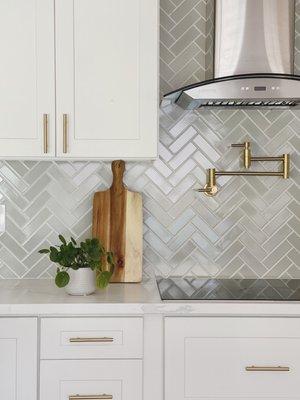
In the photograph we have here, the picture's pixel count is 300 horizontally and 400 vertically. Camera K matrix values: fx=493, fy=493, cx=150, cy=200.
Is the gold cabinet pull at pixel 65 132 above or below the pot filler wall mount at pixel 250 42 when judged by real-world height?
below

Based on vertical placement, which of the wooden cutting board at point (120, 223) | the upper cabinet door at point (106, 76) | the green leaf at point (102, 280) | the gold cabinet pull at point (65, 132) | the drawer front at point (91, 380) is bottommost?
the drawer front at point (91, 380)

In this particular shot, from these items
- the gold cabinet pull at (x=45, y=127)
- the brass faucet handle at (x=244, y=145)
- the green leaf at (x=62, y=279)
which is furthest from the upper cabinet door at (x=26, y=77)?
the brass faucet handle at (x=244, y=145)

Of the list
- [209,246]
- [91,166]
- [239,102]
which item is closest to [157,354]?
[209,246]

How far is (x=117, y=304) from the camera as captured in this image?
1855 millimetres

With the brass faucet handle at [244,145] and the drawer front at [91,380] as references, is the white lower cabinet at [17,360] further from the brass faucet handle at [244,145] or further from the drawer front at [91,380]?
the brass faucet handle at [244,145]

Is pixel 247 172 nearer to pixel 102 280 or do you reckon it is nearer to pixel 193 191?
pixel 193 191

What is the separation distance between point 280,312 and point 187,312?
353mm

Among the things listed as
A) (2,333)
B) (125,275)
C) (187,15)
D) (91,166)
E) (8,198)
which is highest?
(187,15)

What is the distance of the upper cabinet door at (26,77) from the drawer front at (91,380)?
859 millimetres

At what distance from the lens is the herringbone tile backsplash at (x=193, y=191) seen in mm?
2416

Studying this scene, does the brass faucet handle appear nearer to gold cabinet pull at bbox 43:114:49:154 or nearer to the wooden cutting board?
the wooden cutting board

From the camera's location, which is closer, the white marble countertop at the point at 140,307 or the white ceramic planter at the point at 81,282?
the white marble countertop at the point at 140,307

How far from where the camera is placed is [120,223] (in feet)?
7.68

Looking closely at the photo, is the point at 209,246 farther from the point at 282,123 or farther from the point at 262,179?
the point at 282,123
